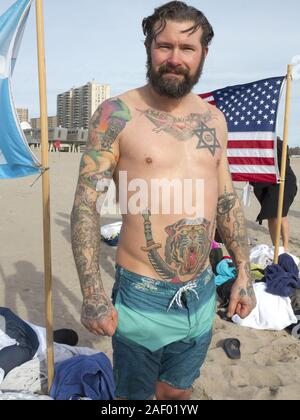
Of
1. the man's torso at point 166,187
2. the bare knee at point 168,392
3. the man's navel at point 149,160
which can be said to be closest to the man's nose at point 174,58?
the man's torso at point 166,187

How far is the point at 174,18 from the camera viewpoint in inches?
A: 75.2

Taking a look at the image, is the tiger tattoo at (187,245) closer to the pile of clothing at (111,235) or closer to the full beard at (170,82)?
the full beard at (170,82)

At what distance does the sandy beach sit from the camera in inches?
128

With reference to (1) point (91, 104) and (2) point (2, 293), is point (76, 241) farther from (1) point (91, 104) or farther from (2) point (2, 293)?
(1) point (91, 104)

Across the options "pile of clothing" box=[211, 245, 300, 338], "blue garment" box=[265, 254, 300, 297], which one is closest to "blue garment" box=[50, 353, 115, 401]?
"pile of clothing" box=[211, 245, 300, 338]

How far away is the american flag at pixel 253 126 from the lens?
17.1 feet

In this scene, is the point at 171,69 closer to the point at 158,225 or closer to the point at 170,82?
the point at 170,82

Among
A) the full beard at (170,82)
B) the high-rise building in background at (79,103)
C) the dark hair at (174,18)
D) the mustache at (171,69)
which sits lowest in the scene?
the full beard at (170,82)

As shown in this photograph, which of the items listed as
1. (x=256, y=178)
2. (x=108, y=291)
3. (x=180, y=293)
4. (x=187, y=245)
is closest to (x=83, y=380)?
A: (x=180, y=293)

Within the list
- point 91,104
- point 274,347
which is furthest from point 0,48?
point 91,104

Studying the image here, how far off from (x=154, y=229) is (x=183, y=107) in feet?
2.12

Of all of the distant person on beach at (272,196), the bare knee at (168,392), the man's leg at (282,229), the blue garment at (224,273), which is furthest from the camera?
the man's leg at (282,229)

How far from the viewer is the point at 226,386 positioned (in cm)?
324

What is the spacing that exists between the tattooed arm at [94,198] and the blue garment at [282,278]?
312cm
